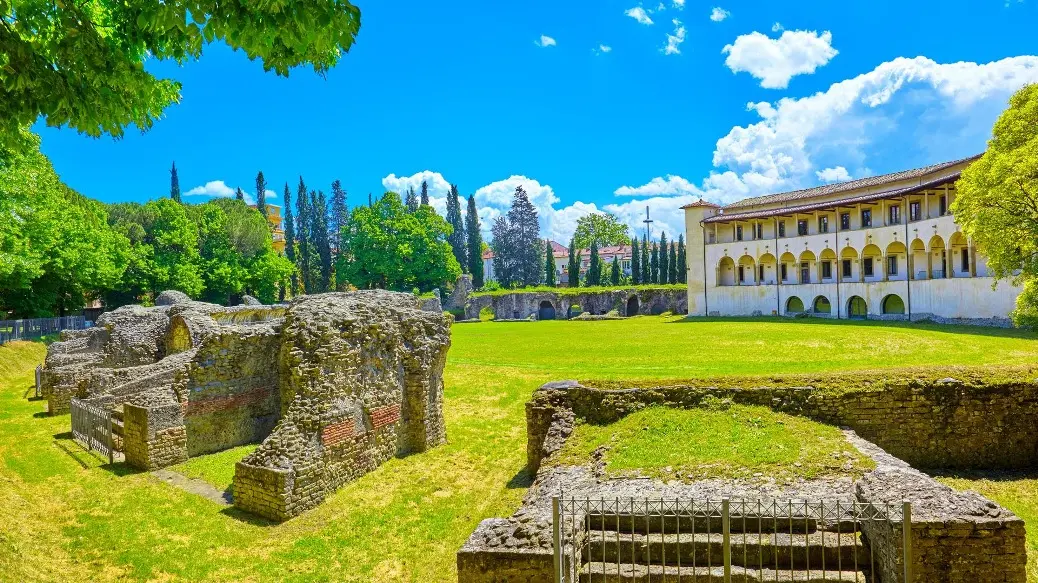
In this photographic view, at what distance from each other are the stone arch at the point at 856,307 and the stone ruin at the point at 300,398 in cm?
4351

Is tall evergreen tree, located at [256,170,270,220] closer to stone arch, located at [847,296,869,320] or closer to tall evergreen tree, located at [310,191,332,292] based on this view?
tall evergreen tree, located at [310,191,332,292]

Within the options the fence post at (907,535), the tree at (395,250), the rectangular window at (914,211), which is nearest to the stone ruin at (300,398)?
the fence post at (907,535)

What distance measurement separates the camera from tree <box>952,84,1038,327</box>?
17.0 m

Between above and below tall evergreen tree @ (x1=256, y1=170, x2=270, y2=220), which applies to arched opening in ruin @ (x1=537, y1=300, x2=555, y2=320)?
below

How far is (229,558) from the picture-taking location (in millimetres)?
7895

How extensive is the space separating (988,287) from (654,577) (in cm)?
3926

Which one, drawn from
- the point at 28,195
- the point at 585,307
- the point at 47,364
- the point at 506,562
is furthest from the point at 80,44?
the point at 585,307

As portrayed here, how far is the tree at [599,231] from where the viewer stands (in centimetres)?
8500

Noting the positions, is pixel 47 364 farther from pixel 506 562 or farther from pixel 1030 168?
pixel 1030 168

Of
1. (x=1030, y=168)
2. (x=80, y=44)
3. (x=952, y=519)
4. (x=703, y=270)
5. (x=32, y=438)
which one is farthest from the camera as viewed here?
(x=703, y=270)

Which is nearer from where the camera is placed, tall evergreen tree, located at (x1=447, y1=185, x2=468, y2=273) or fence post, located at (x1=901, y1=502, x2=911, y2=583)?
fence post, located at (x1=901, y1=502, x2=911, y2=583)

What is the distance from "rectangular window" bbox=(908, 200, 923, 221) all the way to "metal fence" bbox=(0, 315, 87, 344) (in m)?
57.9

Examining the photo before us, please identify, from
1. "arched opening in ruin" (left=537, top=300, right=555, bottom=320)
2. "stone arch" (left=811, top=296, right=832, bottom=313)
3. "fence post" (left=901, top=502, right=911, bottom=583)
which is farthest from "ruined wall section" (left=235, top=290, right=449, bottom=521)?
"arched opening in ruin" (left=537, top=300, right=555, bottom=320)

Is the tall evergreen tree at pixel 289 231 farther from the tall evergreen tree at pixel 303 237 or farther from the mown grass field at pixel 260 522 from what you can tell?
the mown grass field at pixel 260 522
